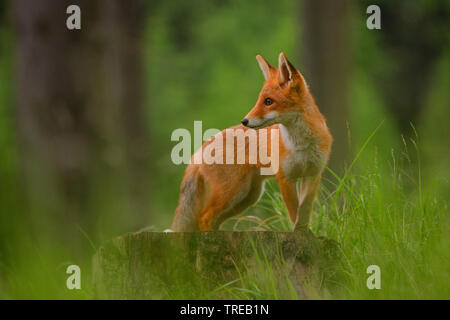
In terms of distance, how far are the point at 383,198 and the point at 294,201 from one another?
2.37 ft

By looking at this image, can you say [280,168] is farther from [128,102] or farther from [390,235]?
[128,102]

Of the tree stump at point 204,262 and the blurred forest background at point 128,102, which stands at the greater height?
the blurred forest background at point 128,102

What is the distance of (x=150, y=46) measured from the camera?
52.6 feet

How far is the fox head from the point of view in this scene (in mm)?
3586

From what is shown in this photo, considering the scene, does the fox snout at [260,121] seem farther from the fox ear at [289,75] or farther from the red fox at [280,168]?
the fox ear at [289,75]

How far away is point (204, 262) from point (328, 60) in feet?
15.7

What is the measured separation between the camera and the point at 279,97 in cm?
367

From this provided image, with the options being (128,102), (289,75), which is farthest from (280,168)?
(128,102)

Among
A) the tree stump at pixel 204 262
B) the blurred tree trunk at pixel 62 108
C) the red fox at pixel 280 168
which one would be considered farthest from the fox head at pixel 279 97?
the blurred tree trunk at pixel 62 108

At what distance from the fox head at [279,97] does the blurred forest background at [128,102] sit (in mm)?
524

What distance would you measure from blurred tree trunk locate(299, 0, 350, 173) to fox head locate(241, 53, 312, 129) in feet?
12.6

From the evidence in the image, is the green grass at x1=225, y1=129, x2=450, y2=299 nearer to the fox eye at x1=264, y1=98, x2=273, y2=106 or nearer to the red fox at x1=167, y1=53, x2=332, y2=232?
the red fox at x1=167, y1=53, x2=332, y2=232

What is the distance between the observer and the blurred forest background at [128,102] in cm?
535
